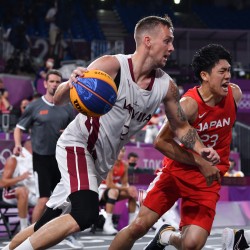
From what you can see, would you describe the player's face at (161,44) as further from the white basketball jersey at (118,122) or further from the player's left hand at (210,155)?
the player's left hand at (210,155)

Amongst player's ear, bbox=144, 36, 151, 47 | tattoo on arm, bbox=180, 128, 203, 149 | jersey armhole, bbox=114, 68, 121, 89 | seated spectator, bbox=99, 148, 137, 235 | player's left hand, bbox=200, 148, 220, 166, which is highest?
player's ear, bbox=144, 36, 151, 47

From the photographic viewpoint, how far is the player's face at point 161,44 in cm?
516

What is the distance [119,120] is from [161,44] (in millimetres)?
619

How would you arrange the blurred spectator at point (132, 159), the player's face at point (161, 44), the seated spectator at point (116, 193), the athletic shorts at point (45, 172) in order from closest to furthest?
the player's face at point (161, 44)
the athletic shorts at point (45, 172)
the seated spectator at point (116, 193)
the blurred spectator at point (132, 159)

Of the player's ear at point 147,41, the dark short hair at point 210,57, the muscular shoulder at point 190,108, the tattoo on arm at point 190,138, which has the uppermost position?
the player's ear at point 147,41

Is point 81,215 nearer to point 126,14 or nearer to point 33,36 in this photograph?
point 33,36

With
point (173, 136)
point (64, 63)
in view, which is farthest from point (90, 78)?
point (64, 63)

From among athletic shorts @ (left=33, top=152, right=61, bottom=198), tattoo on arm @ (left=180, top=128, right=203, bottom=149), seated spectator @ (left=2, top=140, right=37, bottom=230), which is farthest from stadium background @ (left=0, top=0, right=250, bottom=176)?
tattoo on arm @ (left=180, top=128, right=203, bottom=149)

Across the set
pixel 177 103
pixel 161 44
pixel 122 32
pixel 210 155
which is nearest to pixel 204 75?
pixel 177 103

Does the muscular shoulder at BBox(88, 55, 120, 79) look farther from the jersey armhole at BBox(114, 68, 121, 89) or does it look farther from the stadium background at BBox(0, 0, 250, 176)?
the stadium background at BBox(0, 0, 250, 176)

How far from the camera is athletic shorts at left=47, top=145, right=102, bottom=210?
4984 millimetres

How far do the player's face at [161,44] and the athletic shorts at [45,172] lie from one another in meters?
3.45

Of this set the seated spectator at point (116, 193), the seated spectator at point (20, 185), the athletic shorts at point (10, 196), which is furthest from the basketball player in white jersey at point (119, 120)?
the seated spectator at point (116, 193)

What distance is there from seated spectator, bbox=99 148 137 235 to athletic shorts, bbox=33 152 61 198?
6.24ft
